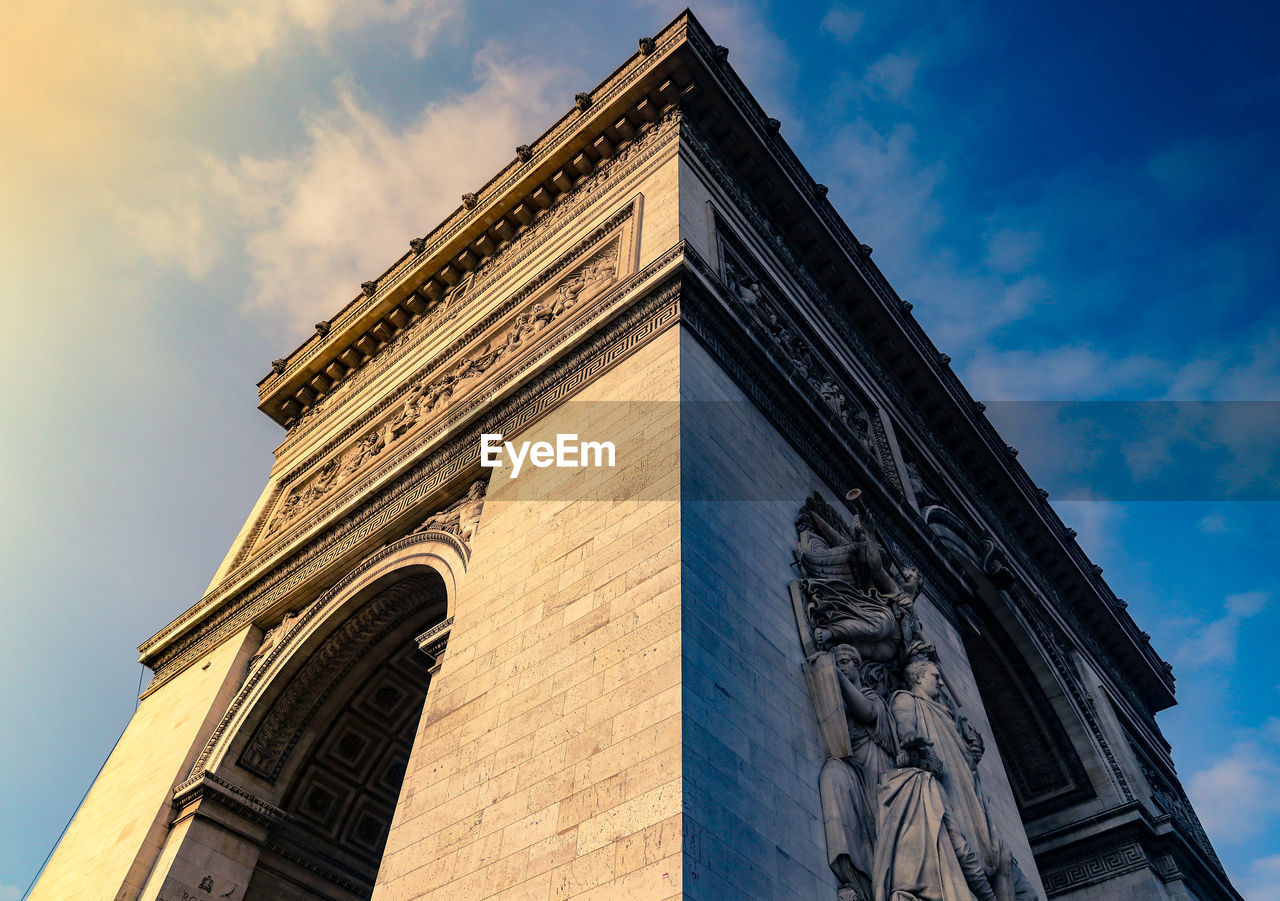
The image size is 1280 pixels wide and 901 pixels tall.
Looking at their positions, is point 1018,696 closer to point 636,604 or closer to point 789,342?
point 789,342

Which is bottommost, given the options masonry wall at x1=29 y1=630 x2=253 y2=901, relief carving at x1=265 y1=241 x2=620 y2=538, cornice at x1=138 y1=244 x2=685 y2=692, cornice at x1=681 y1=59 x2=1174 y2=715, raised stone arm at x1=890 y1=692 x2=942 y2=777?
raised stone arm at x1=890 y1=692 x2=942 y2=777

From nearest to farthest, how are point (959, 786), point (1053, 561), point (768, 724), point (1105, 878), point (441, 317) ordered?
1. point (768, 724)
2. point (959, 786)
3. point (1105, 878)
4. point (441, 317)
5. point (1053, 561)

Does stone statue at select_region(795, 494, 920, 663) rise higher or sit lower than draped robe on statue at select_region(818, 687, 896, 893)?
higher

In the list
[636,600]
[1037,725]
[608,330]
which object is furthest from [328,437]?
[1037,725]

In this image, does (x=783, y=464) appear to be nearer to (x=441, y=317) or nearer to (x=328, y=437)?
(x=441, y=317)

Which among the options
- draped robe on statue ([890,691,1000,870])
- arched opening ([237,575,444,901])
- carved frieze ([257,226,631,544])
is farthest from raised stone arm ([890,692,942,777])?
carved frieze ([257,226,631,544])

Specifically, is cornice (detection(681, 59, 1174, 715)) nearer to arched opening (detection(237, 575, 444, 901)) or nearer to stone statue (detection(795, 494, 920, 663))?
stone statue (detection(795, 494, 920, 663))

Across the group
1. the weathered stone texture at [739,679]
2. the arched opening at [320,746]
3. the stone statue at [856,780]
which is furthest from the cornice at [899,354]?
the stone statue at [856,780]

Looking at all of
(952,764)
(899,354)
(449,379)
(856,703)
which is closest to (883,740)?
(856,703)
